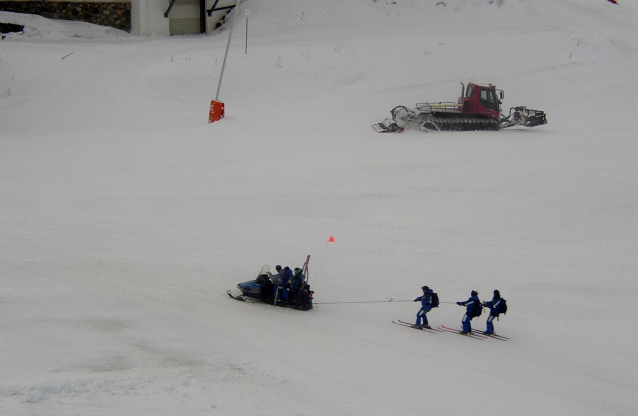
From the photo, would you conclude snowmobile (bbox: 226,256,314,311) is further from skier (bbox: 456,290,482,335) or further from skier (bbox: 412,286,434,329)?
skier (bbox: 456,290,482,335)

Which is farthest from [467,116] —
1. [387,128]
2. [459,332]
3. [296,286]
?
[296,286]

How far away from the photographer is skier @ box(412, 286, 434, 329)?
1263cm

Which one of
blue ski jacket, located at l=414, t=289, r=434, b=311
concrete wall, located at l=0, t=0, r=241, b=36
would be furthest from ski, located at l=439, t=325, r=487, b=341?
concrete wall, located at l=0, t=0, r=241, b=36

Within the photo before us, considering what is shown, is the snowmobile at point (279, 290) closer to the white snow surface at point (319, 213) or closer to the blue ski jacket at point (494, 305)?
Result: the white snow surface at point (319, 213)

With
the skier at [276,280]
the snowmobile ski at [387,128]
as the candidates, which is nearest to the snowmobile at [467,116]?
the snowmobile ski at [387,128]

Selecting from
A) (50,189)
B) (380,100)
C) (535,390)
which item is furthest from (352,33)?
(535,390)

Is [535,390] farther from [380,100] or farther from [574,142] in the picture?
[380,100]

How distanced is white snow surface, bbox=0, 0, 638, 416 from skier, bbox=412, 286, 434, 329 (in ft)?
1.57

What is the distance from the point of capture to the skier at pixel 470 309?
12.6 metres

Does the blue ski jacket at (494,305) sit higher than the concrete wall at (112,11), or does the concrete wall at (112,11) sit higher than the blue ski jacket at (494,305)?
the concrete wall at (112,11)

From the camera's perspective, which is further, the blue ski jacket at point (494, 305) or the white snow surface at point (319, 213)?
the blue ski jacket at point (494, 305)

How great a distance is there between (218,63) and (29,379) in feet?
68.0

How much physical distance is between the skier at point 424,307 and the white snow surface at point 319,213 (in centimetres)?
48

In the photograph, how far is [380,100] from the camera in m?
27.4
